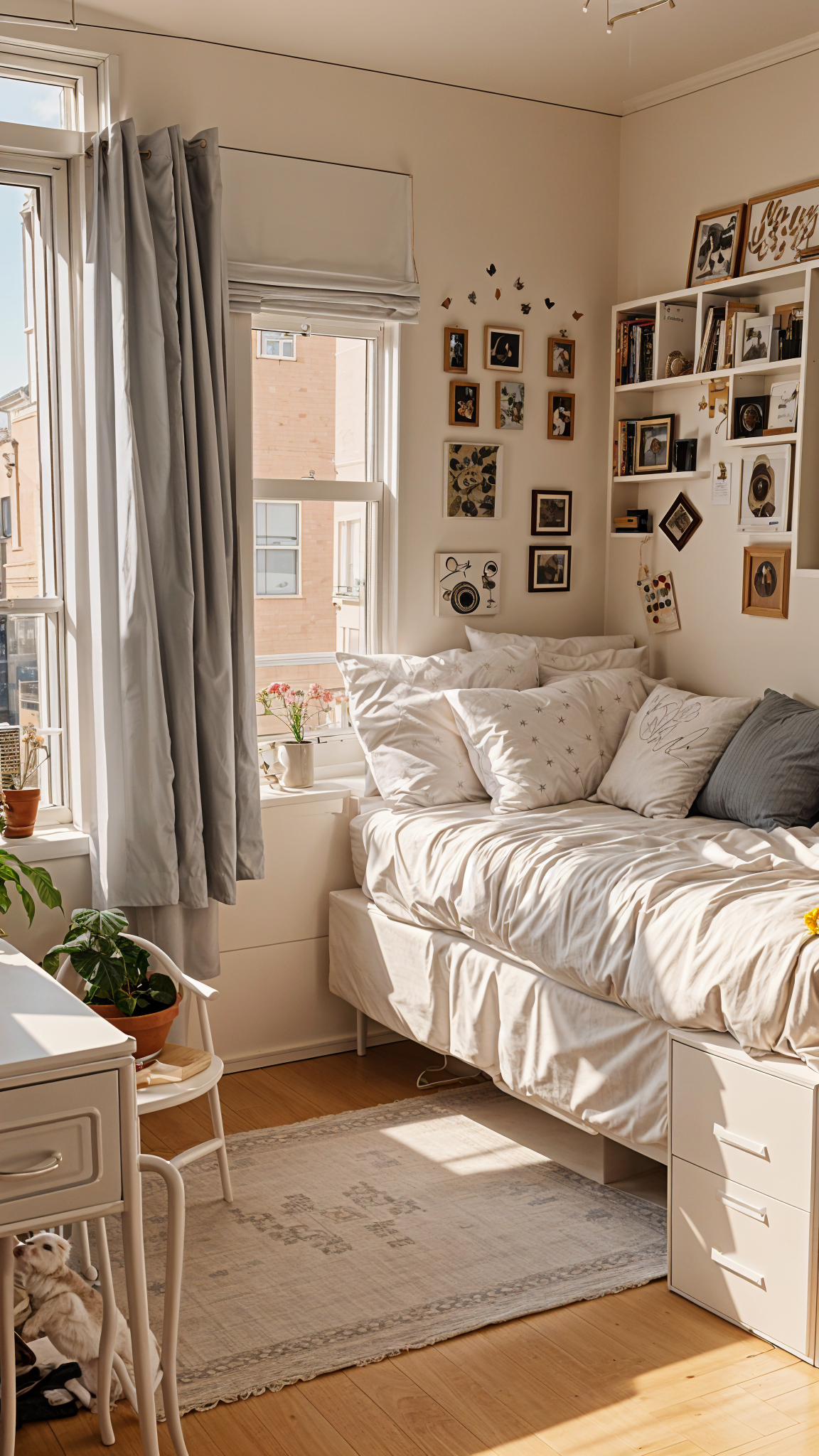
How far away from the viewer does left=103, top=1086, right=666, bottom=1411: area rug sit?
89.6 inches

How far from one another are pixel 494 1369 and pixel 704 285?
2.90m

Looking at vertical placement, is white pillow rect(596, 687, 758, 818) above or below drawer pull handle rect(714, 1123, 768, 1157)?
above

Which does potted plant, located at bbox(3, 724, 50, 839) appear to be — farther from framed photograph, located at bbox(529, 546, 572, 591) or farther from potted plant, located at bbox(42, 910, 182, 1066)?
framed photograph, located at bbox(529, 546, 572, 591)

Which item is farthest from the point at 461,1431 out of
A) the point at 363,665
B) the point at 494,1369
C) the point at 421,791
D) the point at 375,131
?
the point at 375,131

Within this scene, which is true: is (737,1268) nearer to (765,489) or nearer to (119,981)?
(119,981)

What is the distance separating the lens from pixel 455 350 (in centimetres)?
383

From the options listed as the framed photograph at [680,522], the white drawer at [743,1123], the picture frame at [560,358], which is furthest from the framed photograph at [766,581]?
the white drawer at [743,1123]

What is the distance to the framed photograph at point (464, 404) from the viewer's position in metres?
3.84

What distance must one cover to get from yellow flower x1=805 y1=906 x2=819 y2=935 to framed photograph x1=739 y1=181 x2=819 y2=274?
195 centimetres

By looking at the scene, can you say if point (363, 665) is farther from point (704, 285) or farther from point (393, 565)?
point (704, 285)

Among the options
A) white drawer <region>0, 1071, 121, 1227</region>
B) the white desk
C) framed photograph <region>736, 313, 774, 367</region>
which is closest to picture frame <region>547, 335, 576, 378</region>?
framed photograph <region>736, 313, 774, 367</region>

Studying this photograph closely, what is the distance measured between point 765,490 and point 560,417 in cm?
80

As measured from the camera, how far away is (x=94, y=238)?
10.0 feet

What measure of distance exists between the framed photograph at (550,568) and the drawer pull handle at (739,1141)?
7.03ft
